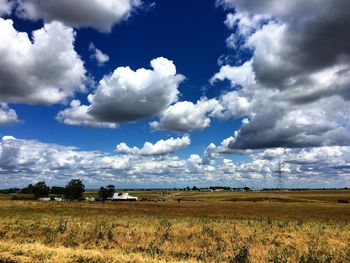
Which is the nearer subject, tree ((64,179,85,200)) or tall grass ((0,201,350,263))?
tall grass ((0,201,350,263))

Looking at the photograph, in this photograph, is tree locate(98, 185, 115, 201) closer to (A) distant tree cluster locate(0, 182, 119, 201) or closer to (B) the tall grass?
(A) distant tree cluster locate(0, 182, 119, 201)

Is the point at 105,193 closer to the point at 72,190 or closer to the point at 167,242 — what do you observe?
the point at 72,190

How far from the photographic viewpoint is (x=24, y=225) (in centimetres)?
4066

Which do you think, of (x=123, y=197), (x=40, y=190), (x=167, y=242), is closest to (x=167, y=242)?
(x=167, y=242)

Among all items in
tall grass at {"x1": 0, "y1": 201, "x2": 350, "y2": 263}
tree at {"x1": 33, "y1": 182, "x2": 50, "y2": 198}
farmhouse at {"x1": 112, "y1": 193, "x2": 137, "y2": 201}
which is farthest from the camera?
tree at {"x1": 33, "y1": 182, "x2": 50, "y2": 198}

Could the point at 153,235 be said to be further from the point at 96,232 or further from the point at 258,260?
the point at 258,260

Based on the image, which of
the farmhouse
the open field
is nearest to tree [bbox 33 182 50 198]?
the farmhouse

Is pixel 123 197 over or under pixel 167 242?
over

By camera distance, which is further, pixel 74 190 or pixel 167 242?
pixel 74 190

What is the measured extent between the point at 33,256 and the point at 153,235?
14604mm

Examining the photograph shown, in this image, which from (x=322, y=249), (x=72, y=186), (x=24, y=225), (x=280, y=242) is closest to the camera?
(x=322, y=249)

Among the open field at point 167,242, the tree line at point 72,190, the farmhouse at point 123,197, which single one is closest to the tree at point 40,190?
the tree line at point 72,190

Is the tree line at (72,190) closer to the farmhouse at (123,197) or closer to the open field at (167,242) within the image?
the farmhouse at (123,197)

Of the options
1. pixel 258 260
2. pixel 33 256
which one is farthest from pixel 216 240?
pixel 33 256
